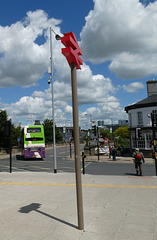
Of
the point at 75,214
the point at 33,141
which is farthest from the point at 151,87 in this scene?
the point at 75,214

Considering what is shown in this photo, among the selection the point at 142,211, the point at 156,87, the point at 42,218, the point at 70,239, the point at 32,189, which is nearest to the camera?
the point at 70,239

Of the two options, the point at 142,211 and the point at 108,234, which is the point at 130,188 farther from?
the point at 108,234

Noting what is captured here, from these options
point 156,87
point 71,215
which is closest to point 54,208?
point 71,215

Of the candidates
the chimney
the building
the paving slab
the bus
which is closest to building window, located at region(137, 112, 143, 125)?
the building

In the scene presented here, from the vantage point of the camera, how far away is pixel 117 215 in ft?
19.5

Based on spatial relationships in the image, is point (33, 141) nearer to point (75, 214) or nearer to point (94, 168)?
point (94, 168)

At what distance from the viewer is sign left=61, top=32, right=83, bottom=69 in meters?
4.90

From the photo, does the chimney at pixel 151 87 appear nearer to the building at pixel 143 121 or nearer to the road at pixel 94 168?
the building at pixel 143 121

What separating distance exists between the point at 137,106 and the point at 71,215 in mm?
28138

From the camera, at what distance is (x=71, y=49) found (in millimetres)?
4930

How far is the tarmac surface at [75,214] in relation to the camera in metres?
4.71

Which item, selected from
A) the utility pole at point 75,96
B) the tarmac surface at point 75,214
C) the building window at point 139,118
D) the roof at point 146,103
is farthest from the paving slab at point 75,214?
the building window at point 139,118

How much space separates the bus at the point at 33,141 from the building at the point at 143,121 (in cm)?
1318

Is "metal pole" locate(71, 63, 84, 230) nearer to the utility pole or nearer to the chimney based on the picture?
the utility pole
